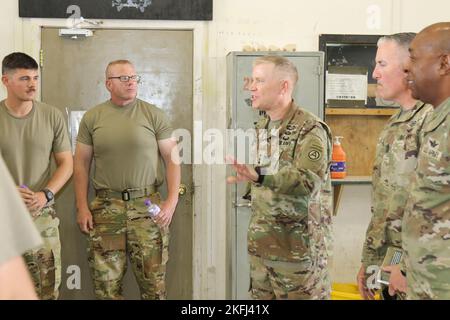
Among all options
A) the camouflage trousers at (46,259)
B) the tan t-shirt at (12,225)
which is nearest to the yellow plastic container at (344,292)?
the camouflage trousers at (46,259)

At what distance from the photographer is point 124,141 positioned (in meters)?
3.49

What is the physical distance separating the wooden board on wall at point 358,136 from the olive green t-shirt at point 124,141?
1.24 meters

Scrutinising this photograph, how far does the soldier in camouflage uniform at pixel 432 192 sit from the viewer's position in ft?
5.94

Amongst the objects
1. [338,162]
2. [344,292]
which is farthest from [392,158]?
[344,292]

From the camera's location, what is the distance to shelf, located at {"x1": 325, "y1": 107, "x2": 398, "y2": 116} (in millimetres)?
3885

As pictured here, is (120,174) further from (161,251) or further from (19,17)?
(19,17)

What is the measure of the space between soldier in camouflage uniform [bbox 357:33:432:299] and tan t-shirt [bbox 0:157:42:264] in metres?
1.62

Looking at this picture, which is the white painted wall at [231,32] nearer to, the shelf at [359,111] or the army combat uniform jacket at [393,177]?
the shelf at [359,111]

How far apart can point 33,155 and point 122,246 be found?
2.46 ft

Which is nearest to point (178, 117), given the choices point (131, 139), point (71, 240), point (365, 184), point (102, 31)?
point (131, 139)

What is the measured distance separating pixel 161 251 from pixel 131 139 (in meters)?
0.71

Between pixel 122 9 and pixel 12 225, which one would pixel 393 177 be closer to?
pixel 12 225

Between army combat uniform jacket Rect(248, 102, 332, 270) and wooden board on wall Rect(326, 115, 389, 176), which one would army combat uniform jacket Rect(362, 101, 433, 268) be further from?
wooden board on wall Rect(326, 115, 389, 176)

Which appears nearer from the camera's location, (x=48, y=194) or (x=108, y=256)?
(x=48, y=194)
